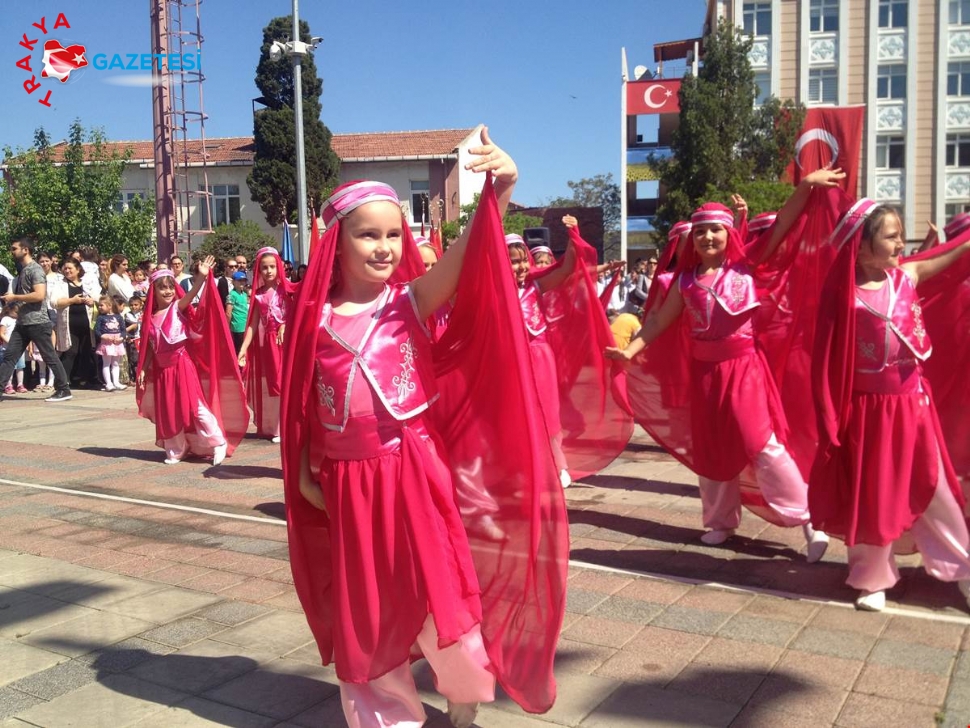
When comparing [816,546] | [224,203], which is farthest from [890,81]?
[816,546]

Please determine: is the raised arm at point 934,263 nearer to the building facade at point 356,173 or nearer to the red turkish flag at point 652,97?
the building facade at point 356,173

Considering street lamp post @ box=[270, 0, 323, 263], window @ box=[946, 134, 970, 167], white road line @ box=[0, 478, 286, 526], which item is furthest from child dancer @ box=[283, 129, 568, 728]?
window @ box=[946, 134, 970, 167]

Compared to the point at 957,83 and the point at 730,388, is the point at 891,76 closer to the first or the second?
the point at 957,83

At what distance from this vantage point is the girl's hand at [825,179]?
16.1ft

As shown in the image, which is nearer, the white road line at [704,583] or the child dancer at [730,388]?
the white road line at [704,583]

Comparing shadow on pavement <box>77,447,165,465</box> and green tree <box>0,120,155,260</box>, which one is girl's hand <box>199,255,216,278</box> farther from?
green tree <box>0,120,155,260</box>

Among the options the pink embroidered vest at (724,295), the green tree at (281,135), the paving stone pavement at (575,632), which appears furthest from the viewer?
the green tree at (281,135)

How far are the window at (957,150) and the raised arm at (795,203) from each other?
145ft

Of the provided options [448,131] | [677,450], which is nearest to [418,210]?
[448,131]

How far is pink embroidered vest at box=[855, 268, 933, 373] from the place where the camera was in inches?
178

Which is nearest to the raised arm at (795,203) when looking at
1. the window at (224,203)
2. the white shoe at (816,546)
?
the white shoe at (816,546)

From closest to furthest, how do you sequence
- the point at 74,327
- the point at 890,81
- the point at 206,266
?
the point at 206,266 < the point at 74,327 < the point at 890,81

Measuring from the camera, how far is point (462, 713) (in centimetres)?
320

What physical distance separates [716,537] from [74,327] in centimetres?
1272
